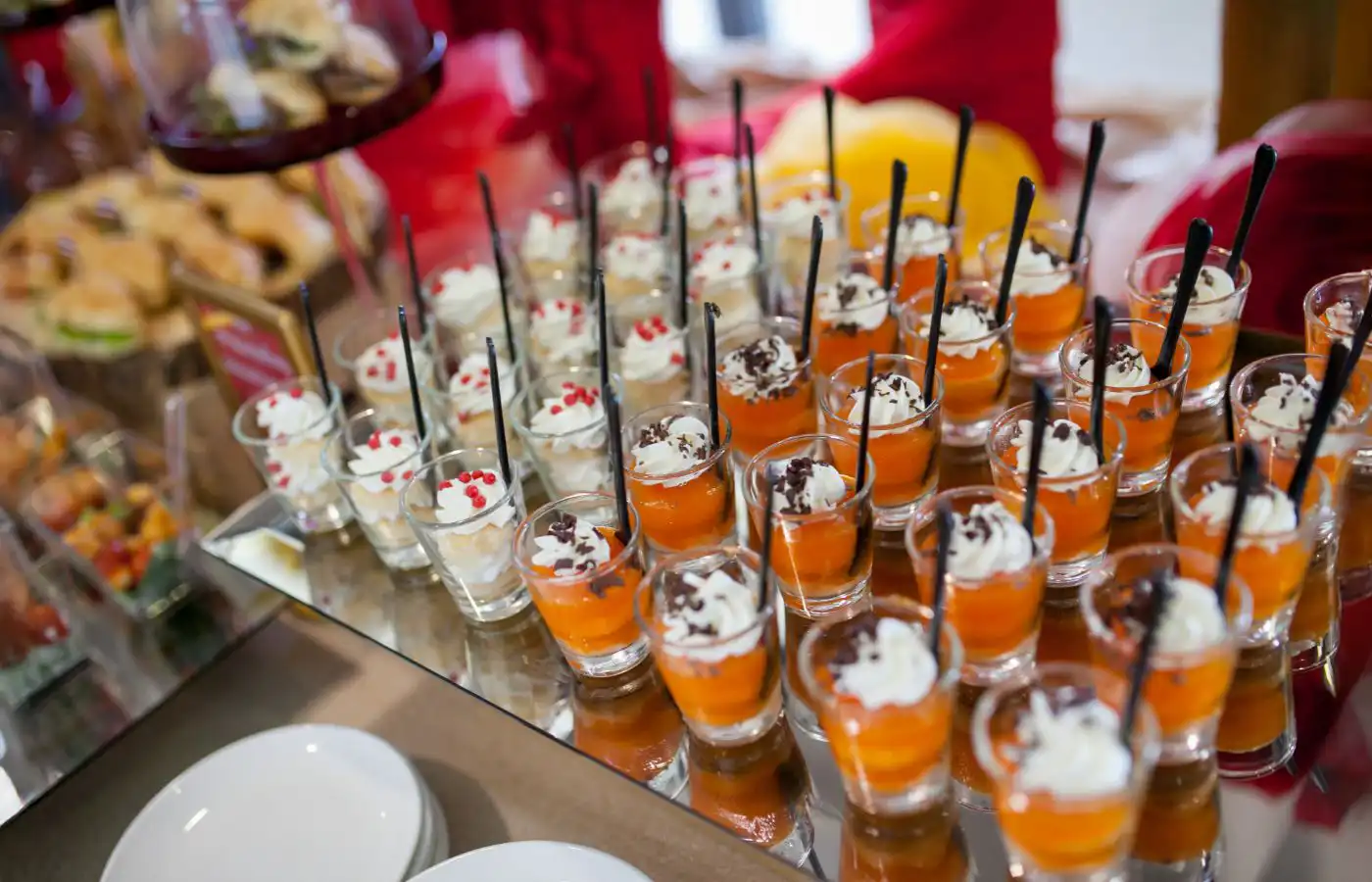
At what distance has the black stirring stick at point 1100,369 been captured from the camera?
999 millimetres

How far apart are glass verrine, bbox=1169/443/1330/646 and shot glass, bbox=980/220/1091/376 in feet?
1.27

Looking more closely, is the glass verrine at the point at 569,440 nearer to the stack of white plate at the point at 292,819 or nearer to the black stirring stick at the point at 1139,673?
the stack of white plate at the point at 292,819

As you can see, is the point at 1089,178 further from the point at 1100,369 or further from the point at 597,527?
the point at 597,527

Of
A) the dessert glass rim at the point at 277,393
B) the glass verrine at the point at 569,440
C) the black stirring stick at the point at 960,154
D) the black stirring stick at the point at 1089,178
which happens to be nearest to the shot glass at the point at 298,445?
the dessert glass rim at the point at 277,393

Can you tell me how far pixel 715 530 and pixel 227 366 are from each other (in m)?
0.86

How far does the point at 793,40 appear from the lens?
4059 mm

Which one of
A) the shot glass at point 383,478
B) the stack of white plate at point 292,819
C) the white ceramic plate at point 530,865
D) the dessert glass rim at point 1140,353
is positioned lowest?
the stack of white plate at point 292,819

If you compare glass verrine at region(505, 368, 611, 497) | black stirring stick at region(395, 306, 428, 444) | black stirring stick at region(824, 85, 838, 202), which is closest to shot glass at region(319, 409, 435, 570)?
black stirring stick at region(395, 306, 428, 444)

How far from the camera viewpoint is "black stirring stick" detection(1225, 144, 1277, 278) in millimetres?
1136

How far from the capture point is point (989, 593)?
3.39 feet

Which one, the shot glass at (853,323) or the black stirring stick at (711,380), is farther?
the shot glass at (853,323)

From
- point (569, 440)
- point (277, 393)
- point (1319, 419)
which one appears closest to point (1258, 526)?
point (1319, 419)

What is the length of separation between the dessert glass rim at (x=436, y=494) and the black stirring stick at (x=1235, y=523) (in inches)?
28.2

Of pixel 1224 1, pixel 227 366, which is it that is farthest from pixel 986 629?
pixel 1224 1
